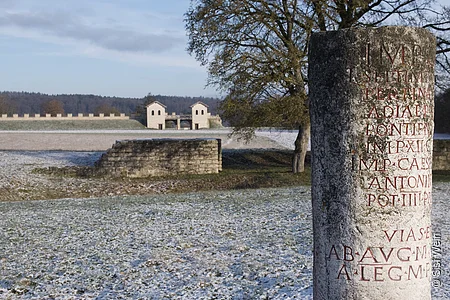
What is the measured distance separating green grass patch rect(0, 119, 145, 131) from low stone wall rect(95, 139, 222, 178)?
45.2m

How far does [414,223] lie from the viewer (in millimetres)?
3285

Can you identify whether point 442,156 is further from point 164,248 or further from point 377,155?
point 377,155

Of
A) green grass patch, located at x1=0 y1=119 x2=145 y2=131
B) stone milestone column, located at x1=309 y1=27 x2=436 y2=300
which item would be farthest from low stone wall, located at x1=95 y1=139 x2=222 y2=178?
green grass patch, located at x1=0 y1=119 x2=145 y2=131

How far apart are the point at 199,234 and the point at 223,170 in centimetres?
1091

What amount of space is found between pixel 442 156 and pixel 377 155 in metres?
19.0

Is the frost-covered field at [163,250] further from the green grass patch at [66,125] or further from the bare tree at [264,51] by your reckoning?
the green grass patch at [66,125]

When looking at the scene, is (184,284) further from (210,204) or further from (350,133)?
(210,204)

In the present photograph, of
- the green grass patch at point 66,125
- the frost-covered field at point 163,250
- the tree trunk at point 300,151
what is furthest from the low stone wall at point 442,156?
the green grass patch at point 66,125

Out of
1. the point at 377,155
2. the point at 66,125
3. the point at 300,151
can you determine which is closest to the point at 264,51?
the point at 300,151

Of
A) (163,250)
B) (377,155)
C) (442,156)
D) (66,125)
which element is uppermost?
(66,125)

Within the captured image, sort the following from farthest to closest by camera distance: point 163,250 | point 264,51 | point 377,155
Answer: point 264,51, point 163,250, point 377,155

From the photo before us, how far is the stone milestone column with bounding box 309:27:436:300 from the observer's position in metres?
3.22

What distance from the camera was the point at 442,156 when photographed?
67.3ft

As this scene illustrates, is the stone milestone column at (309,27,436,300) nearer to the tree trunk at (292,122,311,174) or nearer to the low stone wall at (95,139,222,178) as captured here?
the tree trunk at (292,122,311,174)
